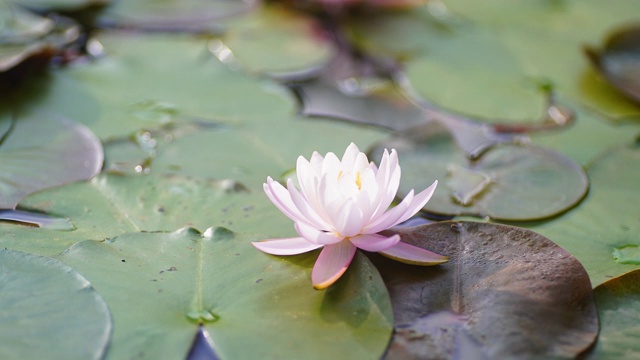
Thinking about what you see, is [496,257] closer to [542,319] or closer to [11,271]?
[542,319]

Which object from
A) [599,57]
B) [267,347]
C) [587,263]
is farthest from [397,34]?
[267,347]

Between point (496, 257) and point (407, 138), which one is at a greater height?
point (496, 257)

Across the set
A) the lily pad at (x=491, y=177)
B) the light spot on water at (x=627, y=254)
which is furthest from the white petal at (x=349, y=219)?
the light spot on water at (x=627, y=254)

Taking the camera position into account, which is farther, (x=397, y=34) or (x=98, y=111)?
(x=397, y=34)

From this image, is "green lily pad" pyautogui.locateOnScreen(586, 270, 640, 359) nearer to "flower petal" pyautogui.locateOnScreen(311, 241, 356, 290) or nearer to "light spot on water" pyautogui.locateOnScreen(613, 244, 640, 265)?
"light spot on water" pyautogui.locateOnScreen(613, 244, 640, 265)

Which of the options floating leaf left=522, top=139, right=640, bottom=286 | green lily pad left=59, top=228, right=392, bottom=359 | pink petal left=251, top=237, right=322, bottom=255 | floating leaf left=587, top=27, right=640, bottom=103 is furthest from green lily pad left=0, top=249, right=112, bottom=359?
floating leaf left=587, top=27, right=640, bottom=103

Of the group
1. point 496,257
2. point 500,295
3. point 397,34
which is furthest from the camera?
A: point 397,34

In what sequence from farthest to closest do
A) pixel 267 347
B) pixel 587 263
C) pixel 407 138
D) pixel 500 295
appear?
1. pixel 407 138
2. pixel 587 263
3. pixel 500 295
4. pixel 267 347

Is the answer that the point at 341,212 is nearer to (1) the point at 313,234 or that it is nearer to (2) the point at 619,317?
(1) the point at 313,234

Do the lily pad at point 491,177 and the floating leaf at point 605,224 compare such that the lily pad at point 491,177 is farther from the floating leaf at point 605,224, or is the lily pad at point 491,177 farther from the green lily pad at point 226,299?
the green lily pad at point 226,299
